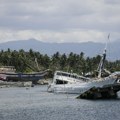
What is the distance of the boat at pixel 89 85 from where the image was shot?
13400 cm

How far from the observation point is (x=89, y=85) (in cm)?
14538

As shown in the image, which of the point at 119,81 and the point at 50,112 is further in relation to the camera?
the point at 119,81

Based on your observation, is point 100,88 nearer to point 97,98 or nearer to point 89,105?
point 97,98

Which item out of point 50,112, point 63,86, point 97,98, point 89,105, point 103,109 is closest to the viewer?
point 50,112

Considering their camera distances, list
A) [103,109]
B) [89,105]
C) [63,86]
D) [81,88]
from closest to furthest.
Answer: [103,109] → [89,105] → [81,88] → [63,86]

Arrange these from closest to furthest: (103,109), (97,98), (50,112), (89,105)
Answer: (50,112) < (103,109) < (89,105) < (97,98)

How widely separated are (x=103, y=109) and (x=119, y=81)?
159 ft

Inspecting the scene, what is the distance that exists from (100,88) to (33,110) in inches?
1412

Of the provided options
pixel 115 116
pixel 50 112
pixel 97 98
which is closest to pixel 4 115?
pixel 50 112

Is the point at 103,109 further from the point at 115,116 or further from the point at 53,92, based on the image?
the point at 53,92

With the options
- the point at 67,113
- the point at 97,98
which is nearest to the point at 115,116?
the point at 67,113

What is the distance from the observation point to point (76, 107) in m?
109

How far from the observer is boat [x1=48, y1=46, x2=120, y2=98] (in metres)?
134

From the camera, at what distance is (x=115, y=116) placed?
91000 mm
